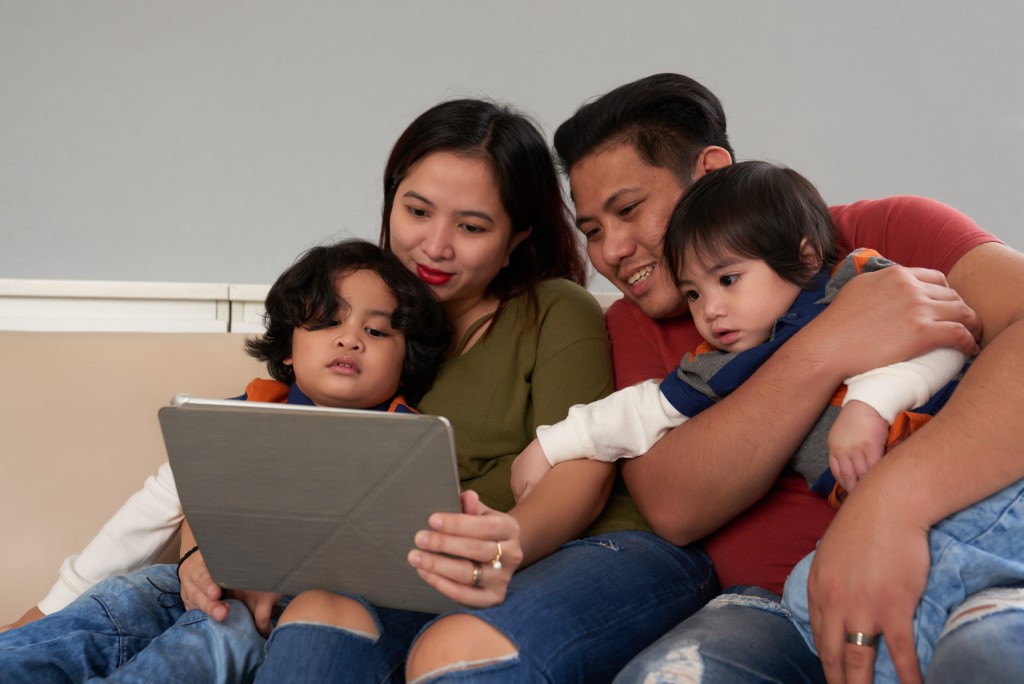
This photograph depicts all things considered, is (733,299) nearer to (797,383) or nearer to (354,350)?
(797,383)

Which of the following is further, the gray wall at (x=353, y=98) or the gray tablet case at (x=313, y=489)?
the gray wall at (x=353, y=98)

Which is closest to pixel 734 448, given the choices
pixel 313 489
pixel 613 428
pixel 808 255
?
pixel 613 428

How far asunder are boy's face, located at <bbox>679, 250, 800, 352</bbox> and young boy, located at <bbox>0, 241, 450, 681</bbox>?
448 mm

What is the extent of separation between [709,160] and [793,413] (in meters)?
0.54

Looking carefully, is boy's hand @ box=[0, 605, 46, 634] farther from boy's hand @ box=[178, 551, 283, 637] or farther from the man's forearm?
the man's forearm

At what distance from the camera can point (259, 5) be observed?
2.73m

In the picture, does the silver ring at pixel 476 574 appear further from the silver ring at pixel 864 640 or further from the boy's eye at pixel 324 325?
the boy's eye at pixel 324 325

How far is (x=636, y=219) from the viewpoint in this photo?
157cm

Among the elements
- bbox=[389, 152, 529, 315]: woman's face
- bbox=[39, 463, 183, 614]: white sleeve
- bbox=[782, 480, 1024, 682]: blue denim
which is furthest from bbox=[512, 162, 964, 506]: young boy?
bbox=[39, 463, 183, 614]: white sleeve

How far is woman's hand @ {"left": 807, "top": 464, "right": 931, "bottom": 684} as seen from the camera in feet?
3.28

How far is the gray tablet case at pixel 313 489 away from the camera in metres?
0.98

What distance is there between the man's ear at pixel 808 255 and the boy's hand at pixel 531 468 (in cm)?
45

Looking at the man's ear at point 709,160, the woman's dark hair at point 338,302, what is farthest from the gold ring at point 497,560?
the man's ear at point 709,160

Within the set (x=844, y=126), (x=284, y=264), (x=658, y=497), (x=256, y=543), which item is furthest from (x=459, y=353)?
(x=844, y=126)
